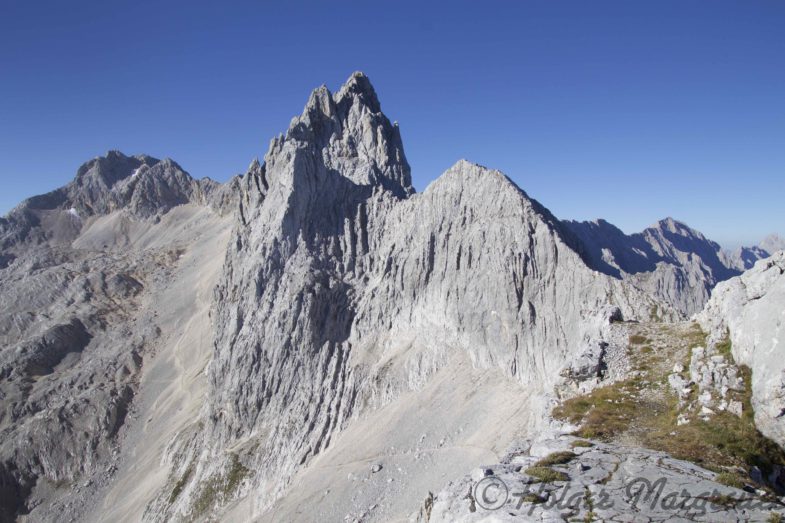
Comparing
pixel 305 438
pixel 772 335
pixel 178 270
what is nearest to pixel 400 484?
pixel 305 438

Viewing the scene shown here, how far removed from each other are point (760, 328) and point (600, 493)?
16.6 meters

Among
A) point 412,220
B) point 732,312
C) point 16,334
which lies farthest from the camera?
point 16,334

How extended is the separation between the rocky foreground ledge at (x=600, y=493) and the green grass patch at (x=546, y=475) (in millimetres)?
38

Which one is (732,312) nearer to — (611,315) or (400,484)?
(611,315)

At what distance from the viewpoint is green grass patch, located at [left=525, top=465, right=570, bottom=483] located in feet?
63.4

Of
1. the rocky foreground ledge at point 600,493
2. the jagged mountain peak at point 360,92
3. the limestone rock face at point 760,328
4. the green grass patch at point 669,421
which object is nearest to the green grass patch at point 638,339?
the green grass patch at point 669,421

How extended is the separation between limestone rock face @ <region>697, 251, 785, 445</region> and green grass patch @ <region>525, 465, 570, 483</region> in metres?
12.5

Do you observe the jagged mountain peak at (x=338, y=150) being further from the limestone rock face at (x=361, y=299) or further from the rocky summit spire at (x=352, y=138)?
the limestone rock face at (x=361, y=299)

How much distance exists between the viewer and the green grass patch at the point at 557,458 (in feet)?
70.3

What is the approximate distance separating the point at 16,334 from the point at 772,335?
191089mm

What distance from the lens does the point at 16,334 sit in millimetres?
150875

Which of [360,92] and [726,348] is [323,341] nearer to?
[726,348]

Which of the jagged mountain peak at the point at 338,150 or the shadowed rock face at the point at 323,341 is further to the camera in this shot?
the jagged mountain peak at the point at 338,150

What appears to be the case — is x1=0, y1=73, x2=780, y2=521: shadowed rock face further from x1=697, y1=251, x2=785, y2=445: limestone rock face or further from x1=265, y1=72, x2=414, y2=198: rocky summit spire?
x1=697, y1=251, x2=785, y2=445: limestone rock face
